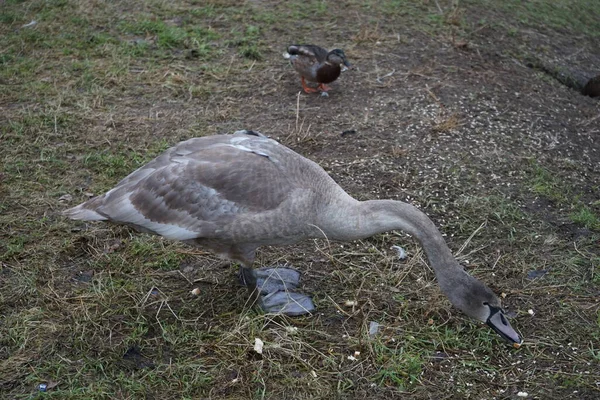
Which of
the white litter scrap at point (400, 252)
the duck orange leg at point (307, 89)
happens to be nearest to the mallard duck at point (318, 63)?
the duck orange leg at point (307, 89)

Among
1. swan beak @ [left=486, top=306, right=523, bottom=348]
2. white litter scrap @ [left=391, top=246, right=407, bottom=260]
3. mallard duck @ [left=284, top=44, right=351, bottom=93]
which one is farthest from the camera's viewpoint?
mallard duck @ [left=284, top=44, right=351, bottom=93]

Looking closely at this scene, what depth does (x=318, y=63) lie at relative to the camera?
7.58 meters

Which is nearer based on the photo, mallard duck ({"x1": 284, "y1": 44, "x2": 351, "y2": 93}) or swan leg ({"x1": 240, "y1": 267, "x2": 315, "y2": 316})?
swan leg ({"x1": 240, "y1": 267, "x2": 315, "y2": 316})

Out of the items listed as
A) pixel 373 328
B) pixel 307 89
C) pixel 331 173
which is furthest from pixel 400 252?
pixel 307 89

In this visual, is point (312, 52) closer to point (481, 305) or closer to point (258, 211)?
point (258, 211)

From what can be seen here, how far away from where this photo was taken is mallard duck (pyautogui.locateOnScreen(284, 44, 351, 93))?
7.57m

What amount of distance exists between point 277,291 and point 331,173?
167cm

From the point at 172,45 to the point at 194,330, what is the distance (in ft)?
16.2

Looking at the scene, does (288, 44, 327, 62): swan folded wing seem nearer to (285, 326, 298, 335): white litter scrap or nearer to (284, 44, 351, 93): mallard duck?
(284, 44, 351, 93): mallard duck

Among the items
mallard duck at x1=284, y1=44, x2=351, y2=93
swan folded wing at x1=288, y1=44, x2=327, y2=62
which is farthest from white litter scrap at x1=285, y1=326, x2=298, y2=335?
swan folded wing at x1=288, y1=44, x2=327, y2=62

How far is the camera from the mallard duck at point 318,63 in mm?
7570

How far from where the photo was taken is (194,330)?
478cm

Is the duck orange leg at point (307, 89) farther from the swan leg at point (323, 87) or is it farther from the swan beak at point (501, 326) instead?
the swan beak at point (501, 326)

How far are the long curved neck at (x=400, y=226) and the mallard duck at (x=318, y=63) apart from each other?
3.15 m
